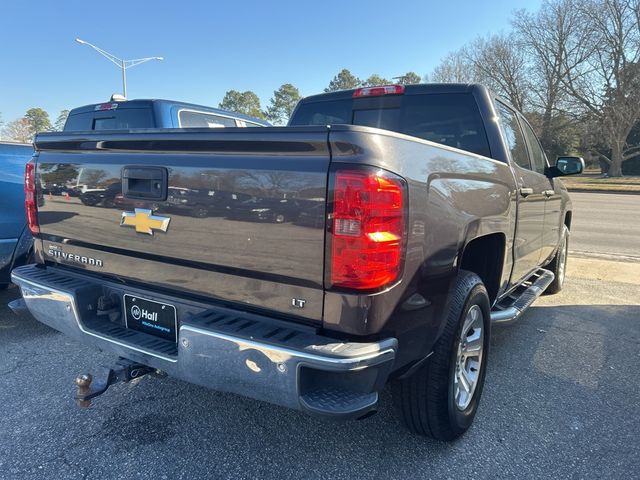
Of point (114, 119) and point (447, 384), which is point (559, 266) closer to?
point (447, 384)

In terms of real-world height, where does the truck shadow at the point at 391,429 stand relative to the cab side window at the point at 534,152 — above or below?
below

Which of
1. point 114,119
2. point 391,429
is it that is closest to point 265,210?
point 391,429

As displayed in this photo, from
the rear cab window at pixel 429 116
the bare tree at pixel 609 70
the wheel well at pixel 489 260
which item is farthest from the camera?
the bare tree at pixel 609 70

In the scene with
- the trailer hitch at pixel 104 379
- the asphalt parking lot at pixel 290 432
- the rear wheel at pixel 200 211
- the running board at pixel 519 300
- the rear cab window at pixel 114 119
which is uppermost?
the rear cab window at pixel 114 119

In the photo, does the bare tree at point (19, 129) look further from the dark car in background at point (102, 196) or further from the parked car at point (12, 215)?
the dark car in background at point (102, 196)

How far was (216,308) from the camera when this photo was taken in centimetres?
218

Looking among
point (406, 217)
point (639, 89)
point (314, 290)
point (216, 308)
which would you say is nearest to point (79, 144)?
point (216, 308)

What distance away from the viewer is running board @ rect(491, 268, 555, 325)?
3217 millimetres

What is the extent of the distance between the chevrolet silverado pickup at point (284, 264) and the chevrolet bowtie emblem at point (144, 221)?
10 mm

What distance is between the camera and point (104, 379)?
239cm

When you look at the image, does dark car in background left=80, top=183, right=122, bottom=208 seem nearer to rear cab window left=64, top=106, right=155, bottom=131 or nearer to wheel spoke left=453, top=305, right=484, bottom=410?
wheel spoke left=453, top=305, right=484, bottom=410

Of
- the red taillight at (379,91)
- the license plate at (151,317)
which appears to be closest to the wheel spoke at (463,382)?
the license plate at (151,317)

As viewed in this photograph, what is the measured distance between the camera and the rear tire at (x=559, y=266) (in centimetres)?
553

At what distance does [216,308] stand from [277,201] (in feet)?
2.03
